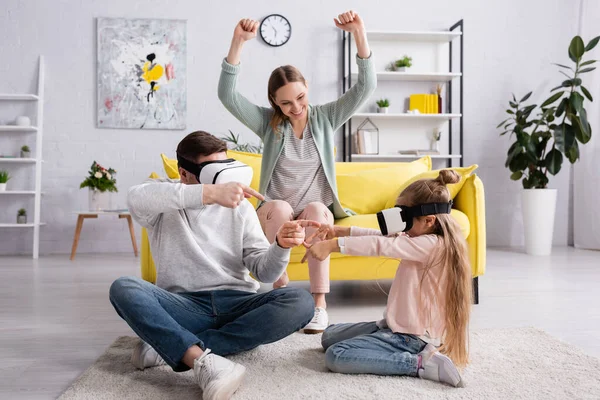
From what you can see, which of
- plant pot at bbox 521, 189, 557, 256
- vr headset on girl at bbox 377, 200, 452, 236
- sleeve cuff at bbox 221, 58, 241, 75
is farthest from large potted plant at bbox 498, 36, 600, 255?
vr headset on girl at bbox 377, 200, 452, 236

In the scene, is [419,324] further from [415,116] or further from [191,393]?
[415,116]

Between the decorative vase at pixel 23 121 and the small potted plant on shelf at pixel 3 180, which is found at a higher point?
the decorative vase at pixel 23 121

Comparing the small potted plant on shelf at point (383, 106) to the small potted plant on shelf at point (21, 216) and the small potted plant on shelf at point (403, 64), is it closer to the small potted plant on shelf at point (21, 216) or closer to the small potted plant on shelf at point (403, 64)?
the small potted plant on shelf at point (403, 64)

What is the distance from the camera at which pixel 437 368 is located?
1.61m

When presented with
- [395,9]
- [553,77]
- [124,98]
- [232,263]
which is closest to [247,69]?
[124,98]

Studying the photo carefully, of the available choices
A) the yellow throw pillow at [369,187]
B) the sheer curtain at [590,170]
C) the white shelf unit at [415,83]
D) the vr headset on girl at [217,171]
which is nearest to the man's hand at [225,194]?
the vr headset on girl at [217,171]

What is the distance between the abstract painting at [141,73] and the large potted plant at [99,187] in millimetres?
560

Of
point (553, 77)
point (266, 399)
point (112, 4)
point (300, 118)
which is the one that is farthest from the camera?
point (553, 77)

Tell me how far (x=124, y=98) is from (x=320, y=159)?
10.6 ft

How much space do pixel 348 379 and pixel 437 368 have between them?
0.80 feet

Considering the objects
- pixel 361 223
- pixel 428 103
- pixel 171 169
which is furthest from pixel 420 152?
pixel 171 169

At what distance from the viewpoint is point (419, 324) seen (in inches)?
66.5

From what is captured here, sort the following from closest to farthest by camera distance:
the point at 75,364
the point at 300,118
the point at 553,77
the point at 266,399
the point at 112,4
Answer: the point at 266,399, the point at 75,364, the point at 300,118, the point at 112,4, the point at 553,77

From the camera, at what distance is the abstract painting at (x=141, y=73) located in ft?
16.9
